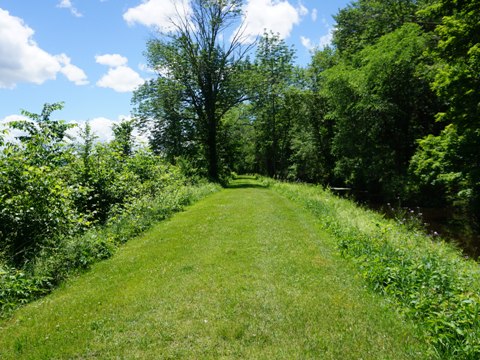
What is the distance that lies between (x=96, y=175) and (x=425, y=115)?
25.0m

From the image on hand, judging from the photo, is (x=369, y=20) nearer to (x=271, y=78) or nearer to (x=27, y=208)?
(x=271, y=78)

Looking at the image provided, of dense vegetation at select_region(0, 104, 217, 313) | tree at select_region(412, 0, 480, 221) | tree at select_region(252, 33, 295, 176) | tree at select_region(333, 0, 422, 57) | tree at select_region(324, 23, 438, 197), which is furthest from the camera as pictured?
tree at select_region(252, 33, 295, 176)

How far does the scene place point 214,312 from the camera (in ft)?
17.5

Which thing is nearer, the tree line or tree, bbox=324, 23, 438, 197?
the tree line

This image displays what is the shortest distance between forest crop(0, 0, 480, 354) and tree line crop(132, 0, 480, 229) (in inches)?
4.2

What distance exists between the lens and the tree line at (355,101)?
14828mm

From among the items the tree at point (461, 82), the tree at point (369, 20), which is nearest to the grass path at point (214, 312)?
the tree at point (461, 82)

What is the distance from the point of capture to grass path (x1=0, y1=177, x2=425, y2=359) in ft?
14.2

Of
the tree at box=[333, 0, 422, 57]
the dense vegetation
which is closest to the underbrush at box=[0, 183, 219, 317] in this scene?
the dense vegetation

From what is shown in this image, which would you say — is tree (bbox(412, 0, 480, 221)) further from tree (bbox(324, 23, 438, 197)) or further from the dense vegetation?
the dense vegetation

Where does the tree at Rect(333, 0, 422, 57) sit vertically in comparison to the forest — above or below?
above

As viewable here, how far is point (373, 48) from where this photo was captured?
27.3 m

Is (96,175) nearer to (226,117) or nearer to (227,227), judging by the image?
(227,227)

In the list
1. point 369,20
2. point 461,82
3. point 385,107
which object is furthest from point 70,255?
point 369,20
